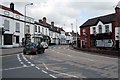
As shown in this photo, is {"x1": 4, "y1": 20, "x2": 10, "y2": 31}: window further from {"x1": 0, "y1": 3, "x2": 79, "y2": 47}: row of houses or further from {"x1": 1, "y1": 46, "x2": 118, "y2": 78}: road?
{"x1": 1, "y1": 46, "x2": 118, "y2": 78}: road

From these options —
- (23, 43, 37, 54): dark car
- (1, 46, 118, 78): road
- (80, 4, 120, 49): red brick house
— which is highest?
(80, 4, 120, 49): red brick house

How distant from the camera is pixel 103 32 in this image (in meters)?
50.5

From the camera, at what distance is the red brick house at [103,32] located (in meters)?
46.6

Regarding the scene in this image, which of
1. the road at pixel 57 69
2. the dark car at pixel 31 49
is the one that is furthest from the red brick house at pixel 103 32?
the road at pixel 57 69

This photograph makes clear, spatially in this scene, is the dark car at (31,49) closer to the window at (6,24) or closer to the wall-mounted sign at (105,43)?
the window at (6,24)

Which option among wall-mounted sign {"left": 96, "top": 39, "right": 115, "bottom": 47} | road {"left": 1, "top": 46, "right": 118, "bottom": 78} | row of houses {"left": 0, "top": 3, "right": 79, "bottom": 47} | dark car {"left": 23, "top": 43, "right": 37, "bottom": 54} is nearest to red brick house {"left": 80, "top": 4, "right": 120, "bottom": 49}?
wall-mounted sign {"left": 96, "top": 39, "right": 115, "bottom": 47}

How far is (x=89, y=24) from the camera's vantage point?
184 ft

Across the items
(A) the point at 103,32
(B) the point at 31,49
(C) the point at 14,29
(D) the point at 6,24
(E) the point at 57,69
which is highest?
(D) the point at 6,24

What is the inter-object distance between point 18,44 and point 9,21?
614cm

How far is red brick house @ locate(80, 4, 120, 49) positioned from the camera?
4662cm

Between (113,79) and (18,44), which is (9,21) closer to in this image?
(18,44)

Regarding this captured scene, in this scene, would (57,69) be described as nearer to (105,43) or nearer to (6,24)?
(6,24)

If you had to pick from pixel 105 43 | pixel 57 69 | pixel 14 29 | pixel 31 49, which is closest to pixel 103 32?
pixel 105 43

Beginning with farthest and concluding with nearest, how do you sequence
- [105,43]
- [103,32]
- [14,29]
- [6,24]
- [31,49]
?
[14,29]
[103,32]
[105,43]
[6,24]
[31,49]
